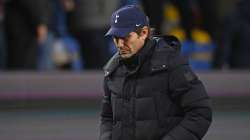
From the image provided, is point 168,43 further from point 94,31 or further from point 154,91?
point 94,31

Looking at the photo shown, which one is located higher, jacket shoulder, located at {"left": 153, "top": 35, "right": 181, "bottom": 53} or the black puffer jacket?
jacket shoulder, located at {"left": 153, "top": 35, "right": 181, "bottom": 53}

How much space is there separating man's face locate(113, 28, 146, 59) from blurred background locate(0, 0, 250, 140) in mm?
6716

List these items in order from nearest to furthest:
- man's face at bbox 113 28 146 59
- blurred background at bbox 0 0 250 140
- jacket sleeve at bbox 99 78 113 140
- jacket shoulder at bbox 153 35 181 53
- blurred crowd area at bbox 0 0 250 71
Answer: man's face at bbox 113 28 146 59, jacket shoulder at bbox 153 35 181 53, jacket sleeve at bbox 99 78 113 140, blurred background at bbox 0 0 250 140, blurred crowd area at bbox 0 0 250 71

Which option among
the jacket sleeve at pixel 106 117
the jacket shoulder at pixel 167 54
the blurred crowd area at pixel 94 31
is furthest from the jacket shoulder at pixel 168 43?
the blurred crowd area at pixel 94 31

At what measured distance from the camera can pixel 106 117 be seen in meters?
4.96

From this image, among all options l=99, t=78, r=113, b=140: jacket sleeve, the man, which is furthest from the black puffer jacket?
l=99, t=78, r=113, b=140: jacket sleeve

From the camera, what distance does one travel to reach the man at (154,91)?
4.63 m

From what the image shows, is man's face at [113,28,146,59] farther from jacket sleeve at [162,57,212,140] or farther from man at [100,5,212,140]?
jacket sleeve at [162,57,212,140]

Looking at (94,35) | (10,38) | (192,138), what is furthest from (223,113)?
(192,138)

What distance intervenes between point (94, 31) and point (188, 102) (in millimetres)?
9195

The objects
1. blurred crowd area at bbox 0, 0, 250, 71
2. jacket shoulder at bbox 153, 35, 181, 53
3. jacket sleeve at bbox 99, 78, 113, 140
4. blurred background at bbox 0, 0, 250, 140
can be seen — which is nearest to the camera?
jacket shoulder at bbox 153, 35, 181, 53

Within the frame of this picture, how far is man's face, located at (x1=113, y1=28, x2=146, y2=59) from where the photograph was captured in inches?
181

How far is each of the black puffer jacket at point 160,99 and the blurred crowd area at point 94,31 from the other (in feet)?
26.5

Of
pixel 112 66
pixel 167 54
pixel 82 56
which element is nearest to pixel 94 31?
pixel 82 56
